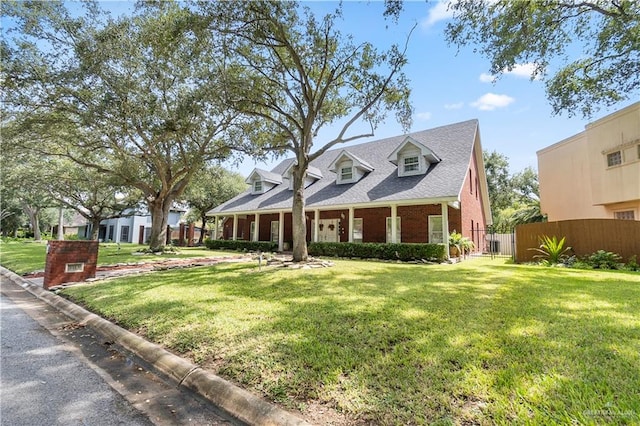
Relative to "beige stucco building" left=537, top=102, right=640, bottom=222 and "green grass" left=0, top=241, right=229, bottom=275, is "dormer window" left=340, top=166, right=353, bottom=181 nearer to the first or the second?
"green grass" left=0, top=241, right=229, bottom=275

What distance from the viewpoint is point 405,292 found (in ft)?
19.7

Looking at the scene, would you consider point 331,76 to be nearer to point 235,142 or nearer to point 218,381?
point 235,142

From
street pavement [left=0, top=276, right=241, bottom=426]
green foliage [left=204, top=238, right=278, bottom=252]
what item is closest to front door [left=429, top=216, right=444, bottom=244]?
green foliage [left=204, top=238, right=278, bottom=252]

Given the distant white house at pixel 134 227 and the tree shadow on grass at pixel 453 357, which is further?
the distant white house at pixel 134 227

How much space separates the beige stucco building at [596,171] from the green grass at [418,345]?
11.3 metres

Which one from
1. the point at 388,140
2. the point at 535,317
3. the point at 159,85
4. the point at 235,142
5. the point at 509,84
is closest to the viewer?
the point at 535,317

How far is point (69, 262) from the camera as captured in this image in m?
8.01

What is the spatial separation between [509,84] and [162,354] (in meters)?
16.0

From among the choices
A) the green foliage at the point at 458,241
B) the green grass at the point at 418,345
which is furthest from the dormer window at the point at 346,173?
the green grass at the point at 418,345

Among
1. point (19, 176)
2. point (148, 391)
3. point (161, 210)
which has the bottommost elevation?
point (148, 391)

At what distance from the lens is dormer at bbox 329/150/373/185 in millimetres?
18703

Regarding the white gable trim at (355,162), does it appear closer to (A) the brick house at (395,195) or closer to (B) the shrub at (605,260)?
(A) the brick house at (395,195)

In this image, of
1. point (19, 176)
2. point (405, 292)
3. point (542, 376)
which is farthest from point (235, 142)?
point (19, 176)

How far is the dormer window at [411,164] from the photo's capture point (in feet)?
55.0
